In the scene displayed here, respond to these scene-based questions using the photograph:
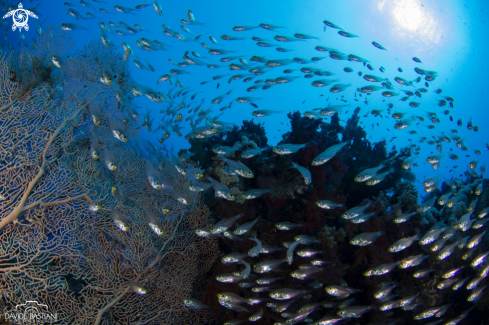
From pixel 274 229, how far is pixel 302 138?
2.64m

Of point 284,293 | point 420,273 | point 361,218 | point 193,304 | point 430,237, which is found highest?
point 430,237

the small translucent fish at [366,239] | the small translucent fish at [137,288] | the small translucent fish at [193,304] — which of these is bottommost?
the small translucent fish at [193,304]

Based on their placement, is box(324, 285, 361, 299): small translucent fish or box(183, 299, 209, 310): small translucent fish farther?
box(183, 299, 209, 310): small translucent fish

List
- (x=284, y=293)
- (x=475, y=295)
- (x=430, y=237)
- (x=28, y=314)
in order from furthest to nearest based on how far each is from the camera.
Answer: (x=475, y=295) < (x=430, y=237) < (x=284, y=293) < (x=28, y=314)

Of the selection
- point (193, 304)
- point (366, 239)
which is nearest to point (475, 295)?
point (366, 239)

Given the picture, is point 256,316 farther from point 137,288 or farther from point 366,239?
point 366,239

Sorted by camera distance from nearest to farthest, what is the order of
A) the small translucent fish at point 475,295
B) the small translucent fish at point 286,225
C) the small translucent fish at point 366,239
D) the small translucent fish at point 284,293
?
the small translucent fish at point 284,293, the small translucent fish at point 366,239, the small translucent fish at point 286,225, the small translucent fish at point 475,295

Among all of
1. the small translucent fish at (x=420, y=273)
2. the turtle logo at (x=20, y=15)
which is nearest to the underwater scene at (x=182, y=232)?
the small translucent fish at (x=420, y=273)

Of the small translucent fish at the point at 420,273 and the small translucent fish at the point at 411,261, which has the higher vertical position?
the small translucent fish at the point at 411,261

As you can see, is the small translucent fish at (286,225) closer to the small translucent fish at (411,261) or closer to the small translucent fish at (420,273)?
the small translucent fish at (411,261)

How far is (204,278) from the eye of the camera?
6.00 metres

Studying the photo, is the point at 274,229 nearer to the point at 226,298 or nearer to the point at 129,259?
the point at 226,298

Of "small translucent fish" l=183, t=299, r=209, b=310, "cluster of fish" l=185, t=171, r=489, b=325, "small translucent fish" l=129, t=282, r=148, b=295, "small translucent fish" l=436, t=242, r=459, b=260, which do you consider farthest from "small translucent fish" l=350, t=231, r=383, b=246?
"small translucent fish" l=129, t=282, r=148, b=295

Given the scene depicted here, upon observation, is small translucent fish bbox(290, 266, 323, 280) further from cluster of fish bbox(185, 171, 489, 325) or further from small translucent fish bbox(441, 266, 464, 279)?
small translucent fish bbox(441, 266, 464, 279)
